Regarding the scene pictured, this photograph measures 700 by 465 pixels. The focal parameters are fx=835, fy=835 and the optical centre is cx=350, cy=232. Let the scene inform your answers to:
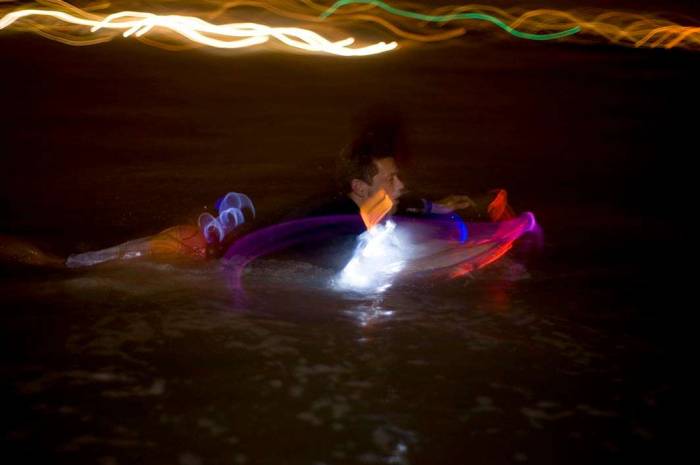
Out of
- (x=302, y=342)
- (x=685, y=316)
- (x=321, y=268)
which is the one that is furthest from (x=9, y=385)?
(x=685, y=316)

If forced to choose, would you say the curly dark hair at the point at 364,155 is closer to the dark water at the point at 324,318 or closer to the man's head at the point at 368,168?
the man's head at the point at 368,168

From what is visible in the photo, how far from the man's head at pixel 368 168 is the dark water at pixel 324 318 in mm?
817

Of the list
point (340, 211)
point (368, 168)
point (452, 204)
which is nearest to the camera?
point (340, 211)

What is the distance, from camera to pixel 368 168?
7008 mm

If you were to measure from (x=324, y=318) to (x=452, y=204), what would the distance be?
2.49m

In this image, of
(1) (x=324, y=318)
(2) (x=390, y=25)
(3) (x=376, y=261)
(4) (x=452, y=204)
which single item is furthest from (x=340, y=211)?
(2) (x=390, y=25)

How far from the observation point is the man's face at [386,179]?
7008mm

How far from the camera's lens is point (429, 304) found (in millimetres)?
6547

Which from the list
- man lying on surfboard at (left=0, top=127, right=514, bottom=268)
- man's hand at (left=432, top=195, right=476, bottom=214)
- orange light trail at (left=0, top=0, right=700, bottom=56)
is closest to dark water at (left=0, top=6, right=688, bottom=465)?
man lying on surfboard at (left=0, top=127, right=514, bottom=268)

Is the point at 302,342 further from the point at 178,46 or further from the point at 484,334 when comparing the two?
the point at 178,46

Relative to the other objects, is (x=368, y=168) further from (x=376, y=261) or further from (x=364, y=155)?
(x=376, y=261)

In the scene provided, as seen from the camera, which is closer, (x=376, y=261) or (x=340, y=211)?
(x=340, y=211)

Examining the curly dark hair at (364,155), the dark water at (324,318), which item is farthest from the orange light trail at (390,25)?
the curly dark hair at (364,155)

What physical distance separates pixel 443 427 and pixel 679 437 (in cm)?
122
